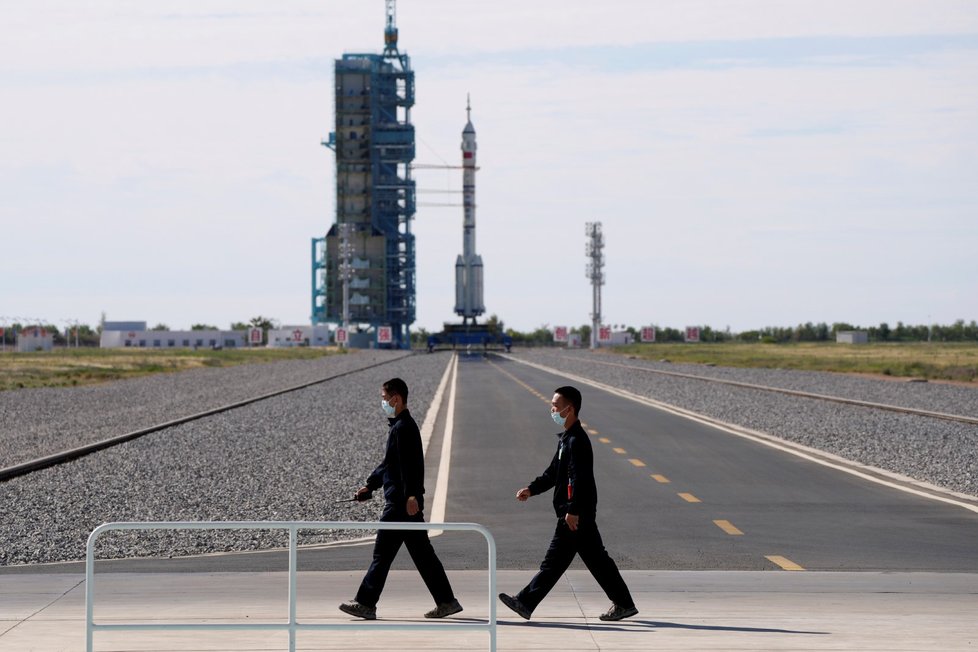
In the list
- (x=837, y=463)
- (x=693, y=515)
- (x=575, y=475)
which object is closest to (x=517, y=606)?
(x=575, y=475)

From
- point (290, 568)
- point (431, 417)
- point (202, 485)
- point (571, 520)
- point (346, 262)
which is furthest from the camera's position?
point (346, 262)

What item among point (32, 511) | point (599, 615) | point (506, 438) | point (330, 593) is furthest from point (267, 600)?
point (506, 438)

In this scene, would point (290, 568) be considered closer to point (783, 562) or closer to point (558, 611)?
point (558, 611)

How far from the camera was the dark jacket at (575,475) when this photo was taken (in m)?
8.81

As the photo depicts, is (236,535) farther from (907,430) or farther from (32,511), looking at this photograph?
(907,430)

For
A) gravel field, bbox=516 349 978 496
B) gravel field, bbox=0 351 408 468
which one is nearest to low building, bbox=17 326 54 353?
gravel field, bbox=0 351 408 468

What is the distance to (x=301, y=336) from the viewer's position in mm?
180750

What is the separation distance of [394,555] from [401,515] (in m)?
0.28

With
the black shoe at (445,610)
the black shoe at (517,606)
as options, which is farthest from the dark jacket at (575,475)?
the black shoe at (445,610)

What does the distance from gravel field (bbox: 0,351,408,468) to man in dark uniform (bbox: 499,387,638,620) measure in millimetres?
15382

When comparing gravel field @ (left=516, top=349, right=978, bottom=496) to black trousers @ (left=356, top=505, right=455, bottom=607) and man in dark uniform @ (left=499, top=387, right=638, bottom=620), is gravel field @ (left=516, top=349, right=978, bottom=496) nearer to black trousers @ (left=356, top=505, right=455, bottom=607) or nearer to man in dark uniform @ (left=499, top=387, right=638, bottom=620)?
man in dark uniform @ (left=499, top=387, right=638, bottom=620)

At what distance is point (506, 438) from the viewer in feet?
87.6

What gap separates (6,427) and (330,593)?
23.8 metres

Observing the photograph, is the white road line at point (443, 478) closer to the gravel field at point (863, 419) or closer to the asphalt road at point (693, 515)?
the asphalt road at point (693, 515)
